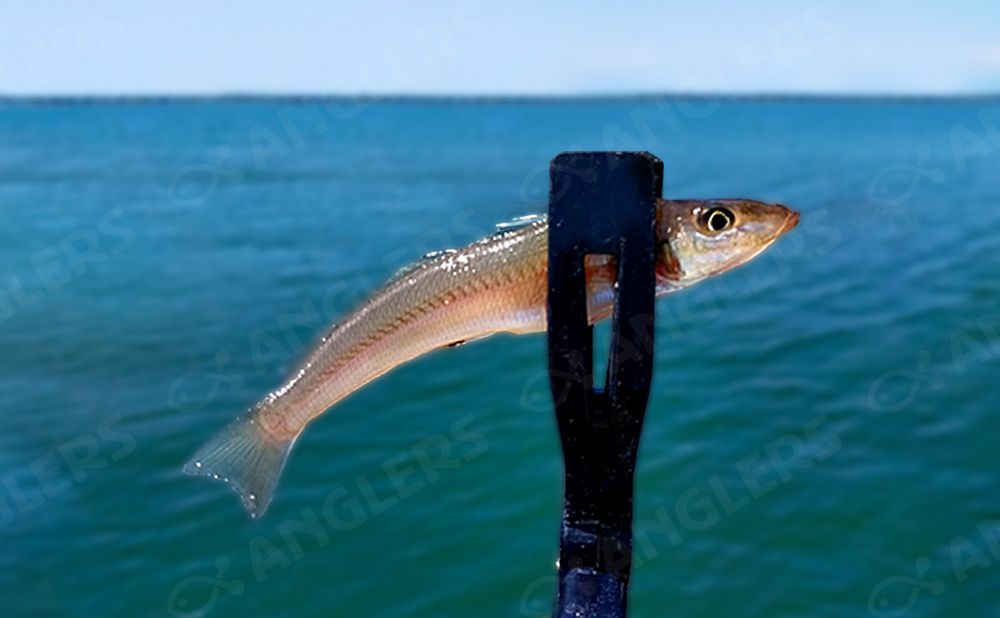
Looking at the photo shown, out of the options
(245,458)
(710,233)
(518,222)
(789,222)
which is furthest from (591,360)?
(245,458)

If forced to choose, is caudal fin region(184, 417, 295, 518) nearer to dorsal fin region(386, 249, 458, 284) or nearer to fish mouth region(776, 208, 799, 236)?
dorsal fin region(386, 249, 458, 284)

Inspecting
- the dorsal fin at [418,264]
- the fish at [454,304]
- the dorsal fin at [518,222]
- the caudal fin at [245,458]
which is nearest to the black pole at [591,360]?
the fish at [454,304]

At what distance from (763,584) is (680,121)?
111 m

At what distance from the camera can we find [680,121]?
119 m

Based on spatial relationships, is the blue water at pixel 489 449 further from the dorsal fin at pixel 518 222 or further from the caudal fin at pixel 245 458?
the caudal fin at pixel 245 458

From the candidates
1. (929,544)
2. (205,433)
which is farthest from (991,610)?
(205,433)

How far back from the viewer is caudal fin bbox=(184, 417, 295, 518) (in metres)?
3.38

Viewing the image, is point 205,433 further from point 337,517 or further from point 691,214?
point 691,214

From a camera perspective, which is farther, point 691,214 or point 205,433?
point 205,433

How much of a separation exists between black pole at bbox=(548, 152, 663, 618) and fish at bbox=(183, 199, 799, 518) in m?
0.07

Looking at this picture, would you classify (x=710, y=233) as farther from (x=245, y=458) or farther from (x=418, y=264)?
(x=245, y=458)

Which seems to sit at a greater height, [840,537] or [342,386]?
[840,537]

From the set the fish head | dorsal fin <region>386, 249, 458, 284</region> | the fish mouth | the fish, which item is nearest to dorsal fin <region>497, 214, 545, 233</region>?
the fish

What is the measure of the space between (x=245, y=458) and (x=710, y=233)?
5.16 ft
